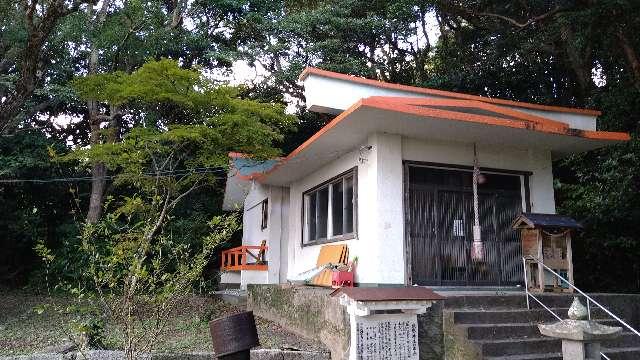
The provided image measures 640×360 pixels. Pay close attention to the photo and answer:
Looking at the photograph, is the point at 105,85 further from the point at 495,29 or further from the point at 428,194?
the point at 495,29

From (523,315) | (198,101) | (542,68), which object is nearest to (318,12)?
(542,68)

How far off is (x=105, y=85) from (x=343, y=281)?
6056 mm

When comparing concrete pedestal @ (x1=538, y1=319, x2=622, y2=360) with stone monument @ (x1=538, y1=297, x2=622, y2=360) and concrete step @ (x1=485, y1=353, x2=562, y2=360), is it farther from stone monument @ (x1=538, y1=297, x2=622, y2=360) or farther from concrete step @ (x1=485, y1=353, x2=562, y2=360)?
concrete step @ (x1=485, y1=353, x2=562, y2=360)

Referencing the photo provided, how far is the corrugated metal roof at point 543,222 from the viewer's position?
7.26m

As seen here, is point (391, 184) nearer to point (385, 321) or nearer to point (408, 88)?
point (408, 88)

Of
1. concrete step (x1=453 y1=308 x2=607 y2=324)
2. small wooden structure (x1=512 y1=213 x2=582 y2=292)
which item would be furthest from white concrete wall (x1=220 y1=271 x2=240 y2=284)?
concrete step (x1=453 y1=308 x2=607 y2=324)

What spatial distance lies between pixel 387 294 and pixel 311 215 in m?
5.93

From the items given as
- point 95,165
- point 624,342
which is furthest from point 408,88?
point 95,165

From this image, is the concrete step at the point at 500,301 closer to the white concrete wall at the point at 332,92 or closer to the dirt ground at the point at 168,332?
the dirt ground at the point at 168,332

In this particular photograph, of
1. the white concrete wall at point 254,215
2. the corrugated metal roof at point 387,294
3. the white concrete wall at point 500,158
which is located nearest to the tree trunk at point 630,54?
the white concrete wall at point 500,158

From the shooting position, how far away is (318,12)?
17484mm

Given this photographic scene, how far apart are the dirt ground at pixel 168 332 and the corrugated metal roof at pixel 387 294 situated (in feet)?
5.67

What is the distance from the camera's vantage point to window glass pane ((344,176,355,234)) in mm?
9047

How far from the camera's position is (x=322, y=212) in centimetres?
1064
